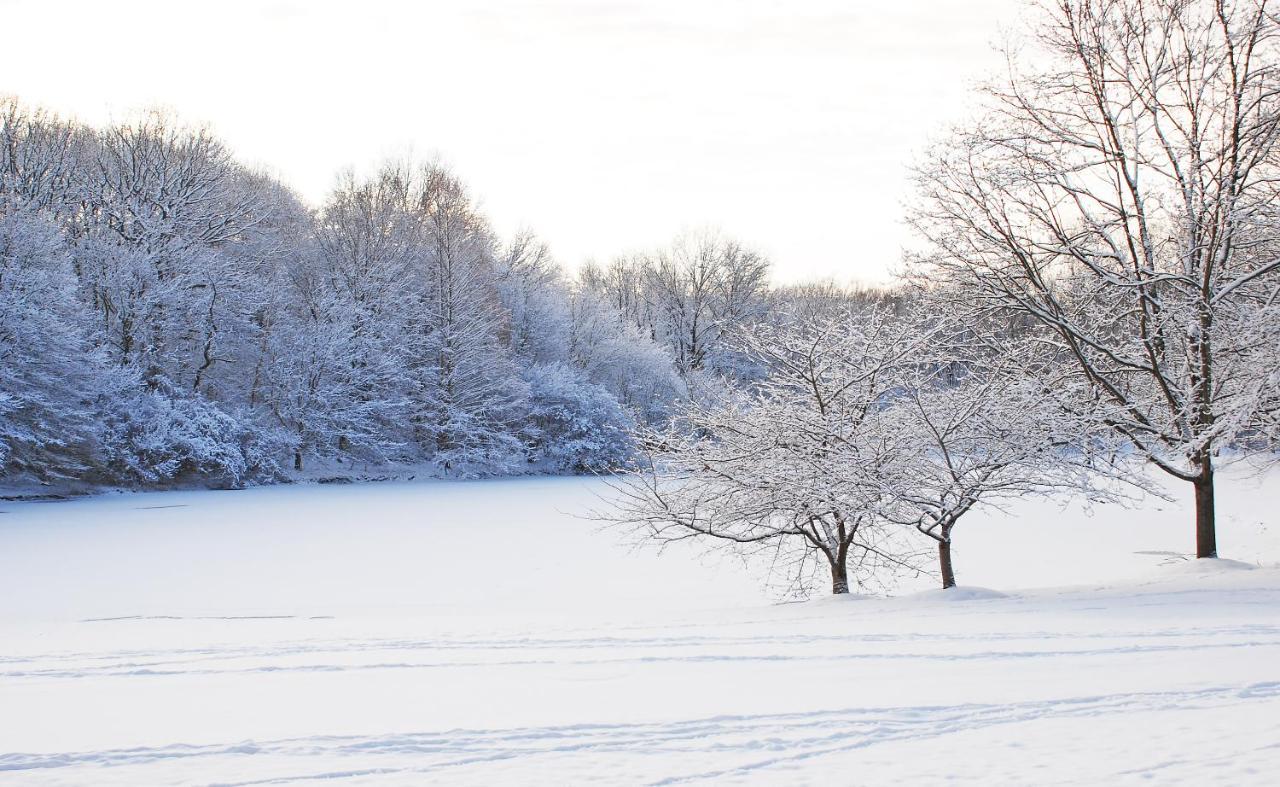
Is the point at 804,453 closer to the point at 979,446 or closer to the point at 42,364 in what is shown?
the point at 979,446

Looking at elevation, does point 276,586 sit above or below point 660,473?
below

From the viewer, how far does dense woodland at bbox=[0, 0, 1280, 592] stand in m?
10.6

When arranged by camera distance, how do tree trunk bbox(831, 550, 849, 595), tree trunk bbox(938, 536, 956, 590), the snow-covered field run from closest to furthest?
1. the snow-covered field
2. tree trunk bbox(938, 536, 956, 590)
3. tree trunk bbox(831, 550, 849, 595)

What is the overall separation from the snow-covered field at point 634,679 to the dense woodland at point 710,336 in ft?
5.42

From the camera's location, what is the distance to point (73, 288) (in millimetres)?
27172

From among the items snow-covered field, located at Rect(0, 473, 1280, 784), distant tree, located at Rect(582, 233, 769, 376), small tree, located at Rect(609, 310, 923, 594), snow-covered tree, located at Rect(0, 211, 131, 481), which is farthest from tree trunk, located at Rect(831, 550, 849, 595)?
distant tree, located at Rect(582, 233, 769, 376)

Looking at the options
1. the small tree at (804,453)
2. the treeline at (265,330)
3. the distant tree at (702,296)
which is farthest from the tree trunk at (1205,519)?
the distant tree at (702,296)

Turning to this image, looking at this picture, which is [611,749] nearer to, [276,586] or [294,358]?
[276,586]

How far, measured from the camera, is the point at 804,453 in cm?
1040

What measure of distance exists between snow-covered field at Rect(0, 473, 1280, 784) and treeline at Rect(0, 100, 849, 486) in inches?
640

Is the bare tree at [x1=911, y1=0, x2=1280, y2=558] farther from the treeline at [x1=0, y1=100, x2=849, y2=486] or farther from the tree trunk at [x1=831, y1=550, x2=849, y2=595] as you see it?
the treeline at [x1=0, y1=100, x2=849, y2=486]

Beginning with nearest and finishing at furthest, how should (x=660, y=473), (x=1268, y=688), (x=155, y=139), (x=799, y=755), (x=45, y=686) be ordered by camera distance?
(x=799, y=755) → (x=1268, y=688) → (x=45, y=686) → (x=660, y=473) → (x=155, y=139)

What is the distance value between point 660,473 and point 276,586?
5877mm

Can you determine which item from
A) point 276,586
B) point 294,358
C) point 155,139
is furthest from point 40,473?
point 276,586
